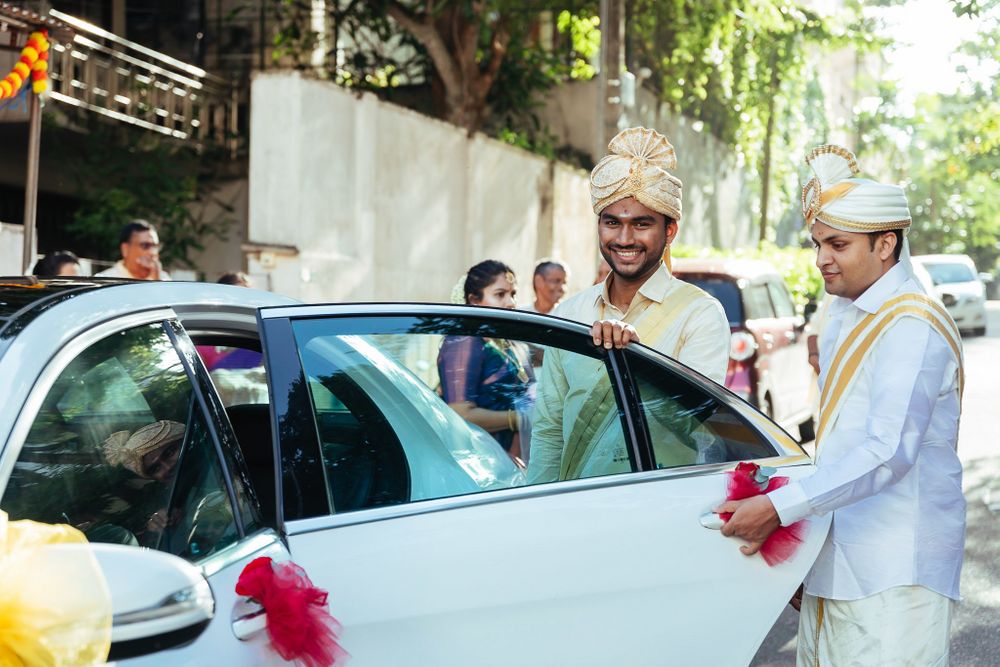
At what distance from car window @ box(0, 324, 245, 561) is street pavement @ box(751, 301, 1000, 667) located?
1.64 m

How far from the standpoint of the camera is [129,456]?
2.42 m

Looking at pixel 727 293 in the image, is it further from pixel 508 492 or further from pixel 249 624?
pixel 249 624

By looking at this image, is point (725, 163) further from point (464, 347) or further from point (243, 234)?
point (464, 347)

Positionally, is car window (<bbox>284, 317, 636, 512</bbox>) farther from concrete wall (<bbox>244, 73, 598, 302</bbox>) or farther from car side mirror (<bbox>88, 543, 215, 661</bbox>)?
concrete wall (<bbox>244, 73, 598, 302</bbox>)

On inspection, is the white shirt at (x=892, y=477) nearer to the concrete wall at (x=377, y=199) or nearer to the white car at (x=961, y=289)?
the concrete wall at (x=377, y=199)

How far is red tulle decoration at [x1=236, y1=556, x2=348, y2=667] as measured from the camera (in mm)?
2166

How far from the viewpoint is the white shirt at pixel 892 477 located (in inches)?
112

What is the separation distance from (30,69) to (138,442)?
6253 millimetres

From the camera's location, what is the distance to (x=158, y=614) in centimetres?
185

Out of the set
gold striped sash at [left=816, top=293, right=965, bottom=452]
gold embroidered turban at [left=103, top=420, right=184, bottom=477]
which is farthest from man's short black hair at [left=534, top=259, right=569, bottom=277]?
gold embroidered turban at [left=103, top=420, right=184, bottom=477]

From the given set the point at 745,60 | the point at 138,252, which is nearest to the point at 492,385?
the point at 138,252

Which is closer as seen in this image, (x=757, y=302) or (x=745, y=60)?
(x=757, y=302)

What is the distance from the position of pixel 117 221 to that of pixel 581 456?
10651mm

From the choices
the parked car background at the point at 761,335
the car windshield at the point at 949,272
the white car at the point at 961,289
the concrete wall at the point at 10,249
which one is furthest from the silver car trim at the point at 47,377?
the car windshield at the point at 949,272
